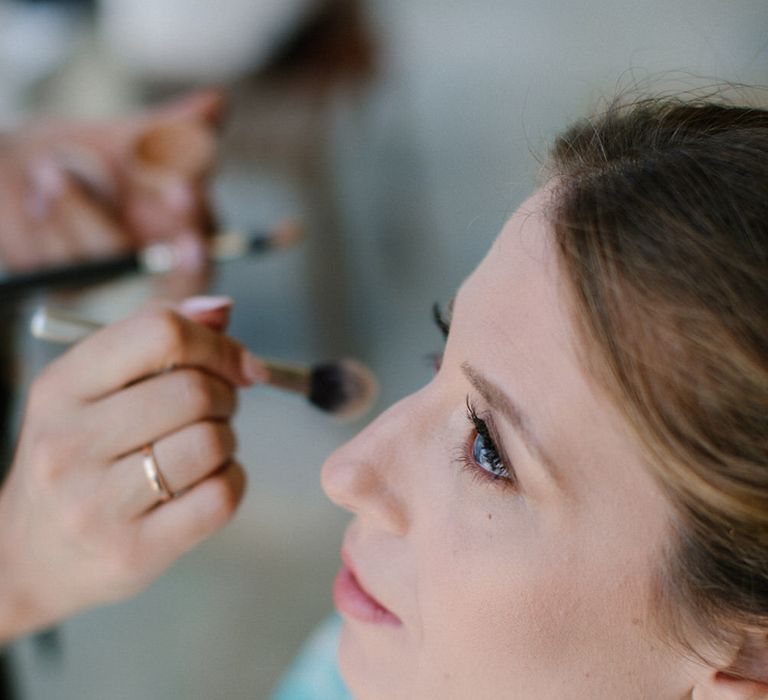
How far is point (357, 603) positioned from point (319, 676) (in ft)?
0.96

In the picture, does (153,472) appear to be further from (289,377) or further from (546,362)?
(546,362)

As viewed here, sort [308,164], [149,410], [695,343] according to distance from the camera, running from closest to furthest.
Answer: [695,343] < [149,410] < [308,164]

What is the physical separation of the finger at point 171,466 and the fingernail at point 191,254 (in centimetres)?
40

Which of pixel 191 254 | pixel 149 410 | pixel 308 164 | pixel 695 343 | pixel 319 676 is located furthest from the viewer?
pixel 308 164

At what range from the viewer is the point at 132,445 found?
1.75 ft

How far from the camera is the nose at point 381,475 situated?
0.49 meters

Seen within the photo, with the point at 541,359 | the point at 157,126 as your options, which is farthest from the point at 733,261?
the point at 157,126

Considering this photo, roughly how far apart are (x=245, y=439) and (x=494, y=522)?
0.69 meters

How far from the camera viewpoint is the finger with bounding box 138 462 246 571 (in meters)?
0.54

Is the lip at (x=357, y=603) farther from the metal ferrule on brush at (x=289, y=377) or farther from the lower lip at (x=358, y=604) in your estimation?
the metal ferrule on brush at (x=289, y=377)

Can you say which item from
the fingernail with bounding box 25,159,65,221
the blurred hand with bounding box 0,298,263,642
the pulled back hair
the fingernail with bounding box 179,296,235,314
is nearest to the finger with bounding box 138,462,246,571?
the blurred hand with bounding box 0,298,263,642

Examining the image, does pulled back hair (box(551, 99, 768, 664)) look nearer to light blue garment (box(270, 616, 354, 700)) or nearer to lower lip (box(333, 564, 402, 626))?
lower lip (box(333, 564, 402, 626))

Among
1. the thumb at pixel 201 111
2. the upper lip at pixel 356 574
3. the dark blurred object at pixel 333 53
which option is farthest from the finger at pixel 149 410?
the dark blurred object at pixel 333 53

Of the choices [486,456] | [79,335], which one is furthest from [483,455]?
[79,335]
